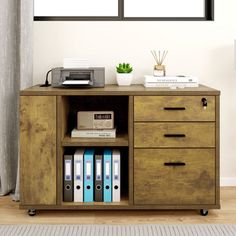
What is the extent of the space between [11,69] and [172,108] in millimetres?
1161

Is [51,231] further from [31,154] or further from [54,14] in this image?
[54,14]

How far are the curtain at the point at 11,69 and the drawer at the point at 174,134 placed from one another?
88 cm

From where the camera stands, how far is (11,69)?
3.48 meters

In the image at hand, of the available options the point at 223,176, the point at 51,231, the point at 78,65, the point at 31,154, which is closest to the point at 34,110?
the point at 31,154

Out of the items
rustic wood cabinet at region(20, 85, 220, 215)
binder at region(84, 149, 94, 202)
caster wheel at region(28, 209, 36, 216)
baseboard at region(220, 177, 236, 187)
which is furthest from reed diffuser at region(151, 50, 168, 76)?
caster wheel at region(28, 209, 36, 216)

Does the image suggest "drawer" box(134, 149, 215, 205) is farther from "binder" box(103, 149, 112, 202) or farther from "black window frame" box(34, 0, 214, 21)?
"black window frame" box(34, 0, 214, 21)

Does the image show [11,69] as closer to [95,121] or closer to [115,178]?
[95,121]

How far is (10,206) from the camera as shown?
10.8 ft

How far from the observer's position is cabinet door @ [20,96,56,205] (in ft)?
9.97

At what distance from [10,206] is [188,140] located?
3.95 ft

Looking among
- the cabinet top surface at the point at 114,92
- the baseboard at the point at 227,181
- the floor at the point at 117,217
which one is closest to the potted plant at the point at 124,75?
the cabinet top surface at the point at 114,92

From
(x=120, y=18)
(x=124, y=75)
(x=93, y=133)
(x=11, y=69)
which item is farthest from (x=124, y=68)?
(x=11, y=69)

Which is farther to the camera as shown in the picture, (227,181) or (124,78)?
(227,181)

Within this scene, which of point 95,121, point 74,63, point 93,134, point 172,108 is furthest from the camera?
point 74,63
